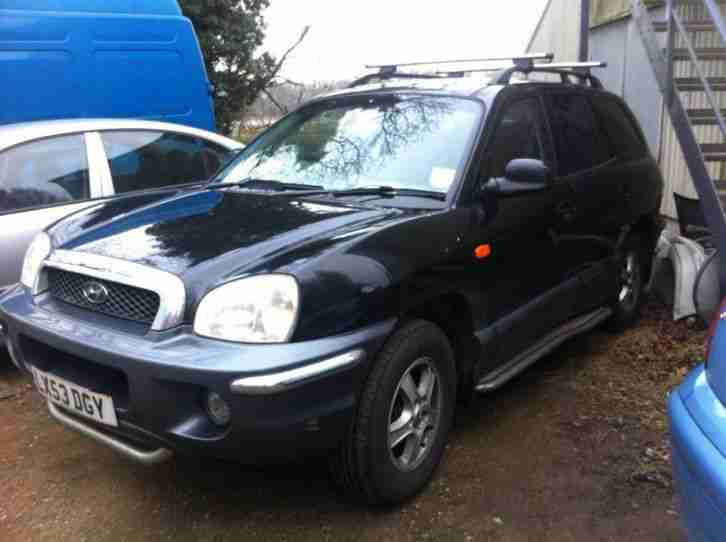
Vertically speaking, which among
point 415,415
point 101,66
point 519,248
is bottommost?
point 415,415

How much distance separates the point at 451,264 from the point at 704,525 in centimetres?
142

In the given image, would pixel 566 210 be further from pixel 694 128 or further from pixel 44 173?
pixel 694 128

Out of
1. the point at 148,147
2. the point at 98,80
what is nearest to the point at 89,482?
the point at 148,147

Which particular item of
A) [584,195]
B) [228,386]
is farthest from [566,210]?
[228,386]

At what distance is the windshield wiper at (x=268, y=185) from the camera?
341 centimetres

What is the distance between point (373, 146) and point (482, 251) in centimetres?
75

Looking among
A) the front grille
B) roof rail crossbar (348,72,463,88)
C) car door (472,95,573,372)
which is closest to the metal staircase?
car door (472,95,573,372)

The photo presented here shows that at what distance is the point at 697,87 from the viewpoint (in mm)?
5500

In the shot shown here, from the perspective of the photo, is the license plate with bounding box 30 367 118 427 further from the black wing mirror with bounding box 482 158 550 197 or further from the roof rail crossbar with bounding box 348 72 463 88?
the roof rail crossbar with bounding box 348 72 463 88

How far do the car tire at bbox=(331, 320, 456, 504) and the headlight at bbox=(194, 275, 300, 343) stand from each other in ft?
1.44

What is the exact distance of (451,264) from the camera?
Result: 9.87ft

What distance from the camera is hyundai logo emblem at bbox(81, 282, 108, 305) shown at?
8.69ft

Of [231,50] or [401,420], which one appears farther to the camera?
[231,50]

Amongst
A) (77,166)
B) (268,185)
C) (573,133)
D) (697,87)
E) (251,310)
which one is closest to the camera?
(251,310)
